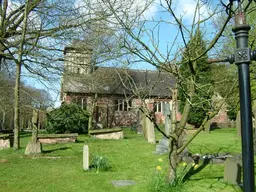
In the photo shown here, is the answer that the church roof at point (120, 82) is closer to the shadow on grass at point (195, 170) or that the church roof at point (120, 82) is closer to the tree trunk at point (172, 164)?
the tree trunk at point (172, 164)

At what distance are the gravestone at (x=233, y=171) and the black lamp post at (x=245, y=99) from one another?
417cm

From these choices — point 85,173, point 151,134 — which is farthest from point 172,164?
point 151,134

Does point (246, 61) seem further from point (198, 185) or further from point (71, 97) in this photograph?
point (71, 97)

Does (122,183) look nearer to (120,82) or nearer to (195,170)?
(195,170)

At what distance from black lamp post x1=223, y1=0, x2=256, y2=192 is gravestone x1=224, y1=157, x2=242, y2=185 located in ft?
13.7

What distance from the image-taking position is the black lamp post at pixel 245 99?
278 centimetres

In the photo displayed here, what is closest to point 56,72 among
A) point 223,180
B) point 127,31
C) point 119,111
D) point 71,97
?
point 127,31

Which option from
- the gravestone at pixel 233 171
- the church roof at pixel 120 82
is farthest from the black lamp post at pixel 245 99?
the gravestone at pixel 233 171

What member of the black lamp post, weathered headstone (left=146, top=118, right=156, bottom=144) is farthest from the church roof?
the black lamp post

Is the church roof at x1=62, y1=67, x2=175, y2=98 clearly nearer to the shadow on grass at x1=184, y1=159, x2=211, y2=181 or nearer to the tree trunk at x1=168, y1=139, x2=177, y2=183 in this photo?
the tree trunk at x1=168, y1=139, x2=177, y2=183

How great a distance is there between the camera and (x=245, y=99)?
9.32 feet

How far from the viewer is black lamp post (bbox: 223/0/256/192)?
278 cm

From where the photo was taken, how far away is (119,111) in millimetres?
36375

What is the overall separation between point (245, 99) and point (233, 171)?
4389 millimetres
